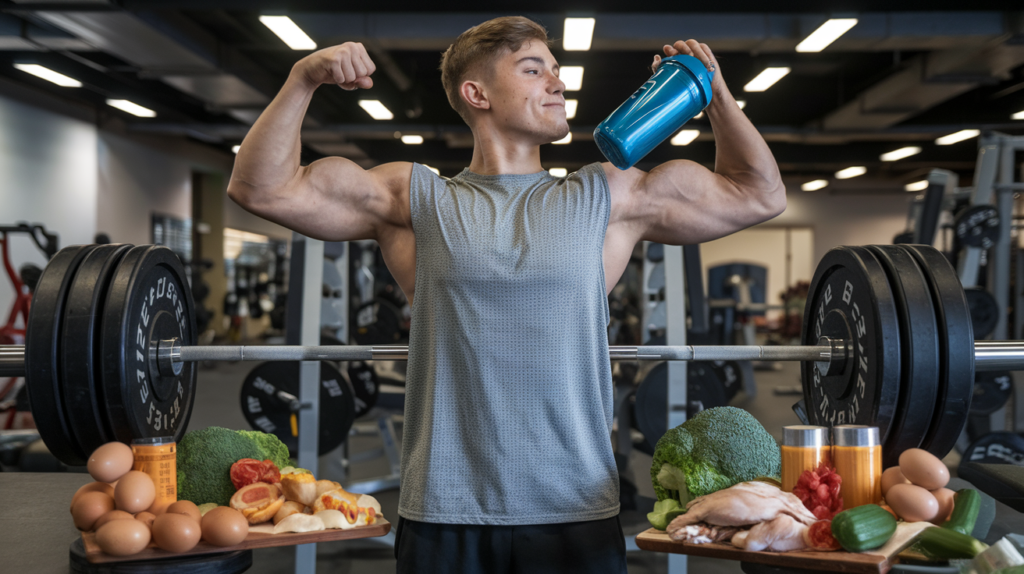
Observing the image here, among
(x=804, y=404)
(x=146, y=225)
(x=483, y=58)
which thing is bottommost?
(x=804, y=404)

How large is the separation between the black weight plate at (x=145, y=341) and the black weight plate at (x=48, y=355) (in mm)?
69

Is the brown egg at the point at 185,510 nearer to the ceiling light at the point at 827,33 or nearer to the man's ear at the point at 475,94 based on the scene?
the man's ear at the point at 475,94

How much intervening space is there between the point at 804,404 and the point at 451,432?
86cm

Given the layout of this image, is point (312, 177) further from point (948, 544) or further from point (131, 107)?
point (131, 107)

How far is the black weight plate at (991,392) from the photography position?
3.96 m

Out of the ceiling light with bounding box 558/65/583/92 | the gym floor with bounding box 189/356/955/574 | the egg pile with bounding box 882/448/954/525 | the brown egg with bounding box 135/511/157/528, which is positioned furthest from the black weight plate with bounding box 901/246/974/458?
the ceiling light with bounding box 558/65/583/92

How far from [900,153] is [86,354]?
11.0m

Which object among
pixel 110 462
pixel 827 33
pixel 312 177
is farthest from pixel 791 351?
pixel 827 33

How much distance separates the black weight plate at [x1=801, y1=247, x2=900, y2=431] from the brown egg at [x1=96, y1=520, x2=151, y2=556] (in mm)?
1126

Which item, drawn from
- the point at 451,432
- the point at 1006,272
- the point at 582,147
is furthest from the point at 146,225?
the point at 451,432

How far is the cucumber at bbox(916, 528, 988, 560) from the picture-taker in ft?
3.25

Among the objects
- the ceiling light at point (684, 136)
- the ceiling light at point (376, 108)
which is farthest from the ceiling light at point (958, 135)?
the ceiling light at point (376, 108)

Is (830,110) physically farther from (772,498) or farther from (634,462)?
(772,498)

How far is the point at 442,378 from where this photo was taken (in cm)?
117
